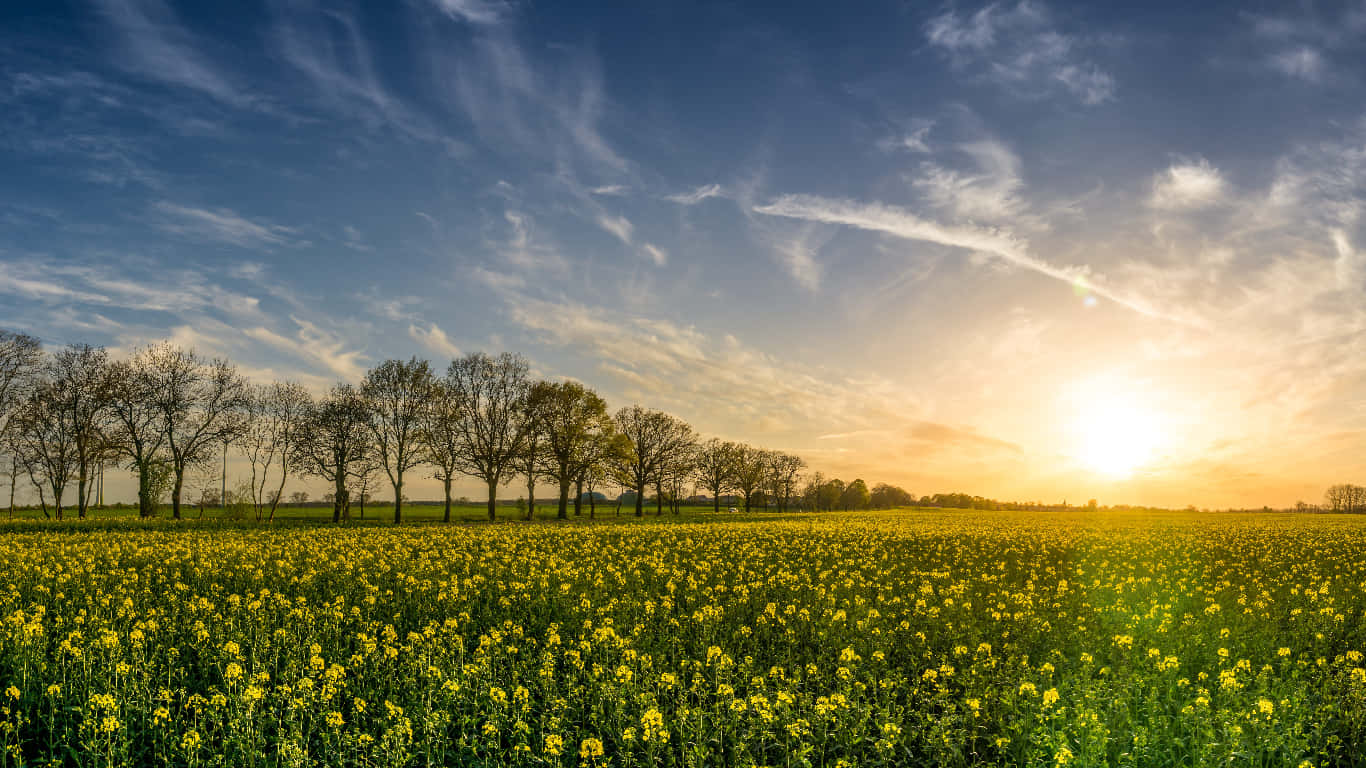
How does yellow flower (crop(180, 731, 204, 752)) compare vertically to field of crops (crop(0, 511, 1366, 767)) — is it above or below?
above

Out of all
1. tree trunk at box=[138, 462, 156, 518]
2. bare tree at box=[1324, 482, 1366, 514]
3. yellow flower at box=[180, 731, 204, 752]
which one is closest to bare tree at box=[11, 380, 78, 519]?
tree trunk at box=[138, 462, 156, 518]

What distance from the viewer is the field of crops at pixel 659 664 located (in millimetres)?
7762

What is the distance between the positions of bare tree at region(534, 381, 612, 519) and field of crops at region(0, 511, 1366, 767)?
4051cm

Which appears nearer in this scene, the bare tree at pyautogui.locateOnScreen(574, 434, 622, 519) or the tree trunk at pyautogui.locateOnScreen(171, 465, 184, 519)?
the tree trunk at pyautogui.locateOnScreen(171, 465, 184, 519)

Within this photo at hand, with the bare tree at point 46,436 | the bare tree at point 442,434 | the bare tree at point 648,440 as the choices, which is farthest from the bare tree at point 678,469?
the bare tree at point 46,436

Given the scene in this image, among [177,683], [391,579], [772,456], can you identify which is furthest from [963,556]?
[772,456]

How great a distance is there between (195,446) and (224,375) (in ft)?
19.0

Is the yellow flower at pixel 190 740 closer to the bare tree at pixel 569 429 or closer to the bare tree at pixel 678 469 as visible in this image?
the bare tree at pixel 569 429

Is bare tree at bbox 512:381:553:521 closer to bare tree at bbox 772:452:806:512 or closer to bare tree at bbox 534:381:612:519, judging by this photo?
bare tree at bbox 534:381:612:519

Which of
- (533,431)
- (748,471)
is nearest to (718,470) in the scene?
(748,471)

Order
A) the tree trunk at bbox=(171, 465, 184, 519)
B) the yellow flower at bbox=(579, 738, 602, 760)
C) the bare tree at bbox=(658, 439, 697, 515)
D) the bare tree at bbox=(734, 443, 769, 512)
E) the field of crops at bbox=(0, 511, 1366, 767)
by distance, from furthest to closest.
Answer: the bare tree at bbox=(734, 443, 769, 512), the bare tree at bbox=(658, 439, 697, 515), the tree trunk at bbox=(171, 465, 184, 519), the field of crops at bbox=(0, 511, 1366, 767), the yellow flower at bbox=(579, 738, 602, 760)

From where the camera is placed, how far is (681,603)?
15.9 m

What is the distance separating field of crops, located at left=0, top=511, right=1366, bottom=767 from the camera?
776 centimetres

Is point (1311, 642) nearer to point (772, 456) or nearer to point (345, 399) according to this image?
point (345, 399)
